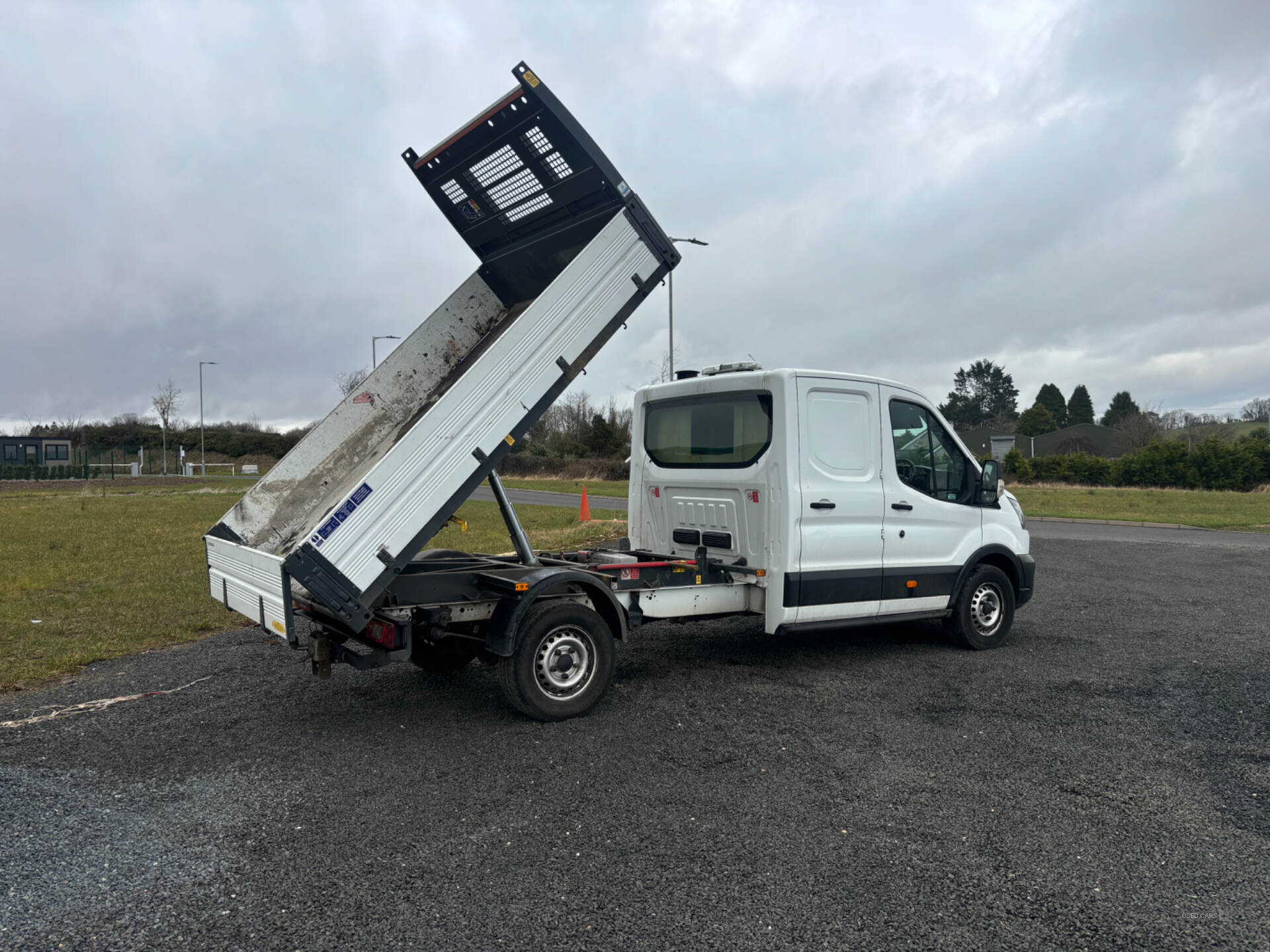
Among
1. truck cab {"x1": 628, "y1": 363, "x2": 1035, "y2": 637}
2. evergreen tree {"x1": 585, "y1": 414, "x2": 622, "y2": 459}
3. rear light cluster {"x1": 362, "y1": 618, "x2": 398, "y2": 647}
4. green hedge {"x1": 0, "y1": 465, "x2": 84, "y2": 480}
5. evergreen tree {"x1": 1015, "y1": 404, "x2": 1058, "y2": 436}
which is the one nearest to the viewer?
rear light cluster {"x1": 362, "y1": 618, "x2": 398, "y2": 647}

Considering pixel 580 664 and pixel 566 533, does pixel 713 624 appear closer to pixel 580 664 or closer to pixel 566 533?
pixel 580 664

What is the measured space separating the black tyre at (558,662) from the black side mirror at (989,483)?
370cm

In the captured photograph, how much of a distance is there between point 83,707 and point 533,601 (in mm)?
3261

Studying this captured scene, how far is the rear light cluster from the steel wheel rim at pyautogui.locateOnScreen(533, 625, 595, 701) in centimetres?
84

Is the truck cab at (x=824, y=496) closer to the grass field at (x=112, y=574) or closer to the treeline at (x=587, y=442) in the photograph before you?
the grass field at (x=112, y=574)

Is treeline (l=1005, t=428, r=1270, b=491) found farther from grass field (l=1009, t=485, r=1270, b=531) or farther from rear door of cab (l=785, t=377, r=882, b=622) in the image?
rear door of cab (l=785, t=377, r=882, b=622)

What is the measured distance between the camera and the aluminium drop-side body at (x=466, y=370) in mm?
4379

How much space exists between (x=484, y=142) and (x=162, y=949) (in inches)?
191

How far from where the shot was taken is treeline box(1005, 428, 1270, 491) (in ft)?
107

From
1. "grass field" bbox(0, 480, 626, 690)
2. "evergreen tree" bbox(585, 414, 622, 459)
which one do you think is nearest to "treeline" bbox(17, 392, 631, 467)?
"evergreen tree" bbox(585, 414, 622, 459)

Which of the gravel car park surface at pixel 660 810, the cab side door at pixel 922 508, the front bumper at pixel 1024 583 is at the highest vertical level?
the cab side door at pixel 922 508

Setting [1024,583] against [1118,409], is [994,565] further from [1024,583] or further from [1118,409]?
[1118,409]

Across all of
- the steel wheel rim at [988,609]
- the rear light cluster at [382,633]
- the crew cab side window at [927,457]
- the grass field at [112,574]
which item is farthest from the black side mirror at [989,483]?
the grass field at [112,574]

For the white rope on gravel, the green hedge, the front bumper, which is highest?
the green hedge
